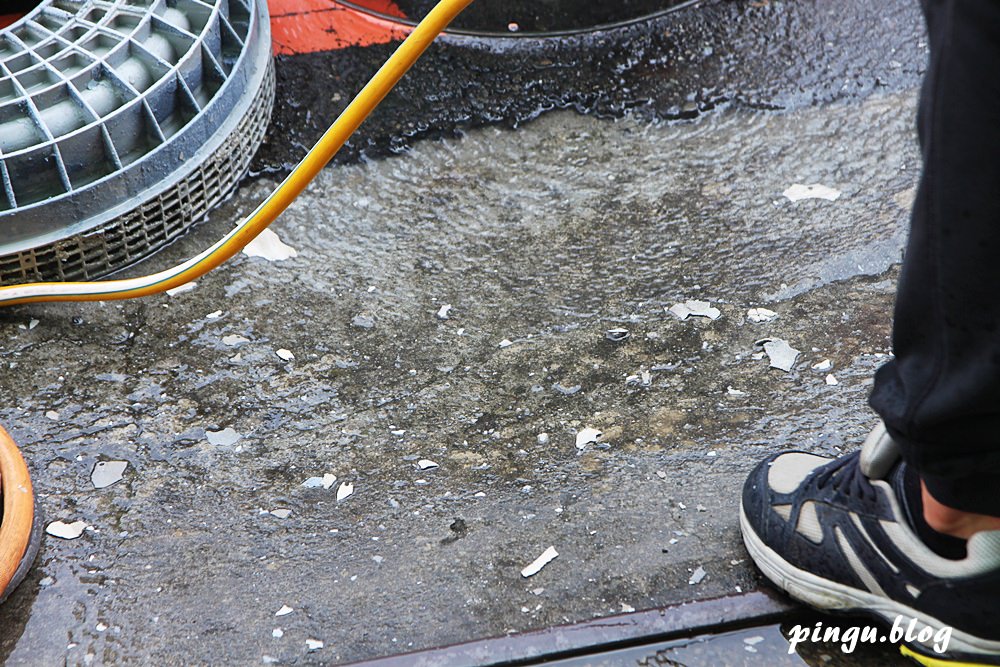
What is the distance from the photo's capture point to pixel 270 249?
8.04 ft

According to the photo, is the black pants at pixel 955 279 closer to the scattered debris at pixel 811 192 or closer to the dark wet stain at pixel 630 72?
the scattered debris at pixel 811 192

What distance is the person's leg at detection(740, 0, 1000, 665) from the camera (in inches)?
41.8

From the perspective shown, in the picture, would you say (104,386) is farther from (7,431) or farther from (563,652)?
(563,652)

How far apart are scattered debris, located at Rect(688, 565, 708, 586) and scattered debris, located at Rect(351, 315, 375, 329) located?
104cm

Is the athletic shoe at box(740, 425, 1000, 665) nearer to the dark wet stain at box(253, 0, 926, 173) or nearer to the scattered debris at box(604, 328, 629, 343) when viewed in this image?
the scattered debris at box(604, 328, 629, 343)

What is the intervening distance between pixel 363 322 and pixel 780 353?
103cm

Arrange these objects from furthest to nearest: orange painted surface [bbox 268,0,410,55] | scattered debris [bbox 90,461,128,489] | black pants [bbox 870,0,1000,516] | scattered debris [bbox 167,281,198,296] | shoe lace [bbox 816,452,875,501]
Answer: orange painted surface [bbox 268,0,410,55] → scattered debris [bbox 167,281,198,296] → scattered debris [bbox 90,461,128,489] → shoe lace [bbox 816,452,875,501] → black pants [bbox 870,0,1000,516]

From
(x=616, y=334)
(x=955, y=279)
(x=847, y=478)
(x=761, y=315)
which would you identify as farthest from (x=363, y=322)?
(x=955, y=279)

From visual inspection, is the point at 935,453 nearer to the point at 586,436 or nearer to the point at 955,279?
the point at 955,279

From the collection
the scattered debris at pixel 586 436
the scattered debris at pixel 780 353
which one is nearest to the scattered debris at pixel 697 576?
the scattered debris at pixel 586 436

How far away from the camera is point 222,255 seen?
2.09m

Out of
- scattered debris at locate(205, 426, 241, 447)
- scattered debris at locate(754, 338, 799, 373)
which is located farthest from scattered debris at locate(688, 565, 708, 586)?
scattered debris at locate(205, 426, 241, 447)

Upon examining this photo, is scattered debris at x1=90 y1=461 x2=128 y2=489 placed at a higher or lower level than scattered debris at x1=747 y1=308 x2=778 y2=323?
lower

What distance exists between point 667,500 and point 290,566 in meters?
0.75
